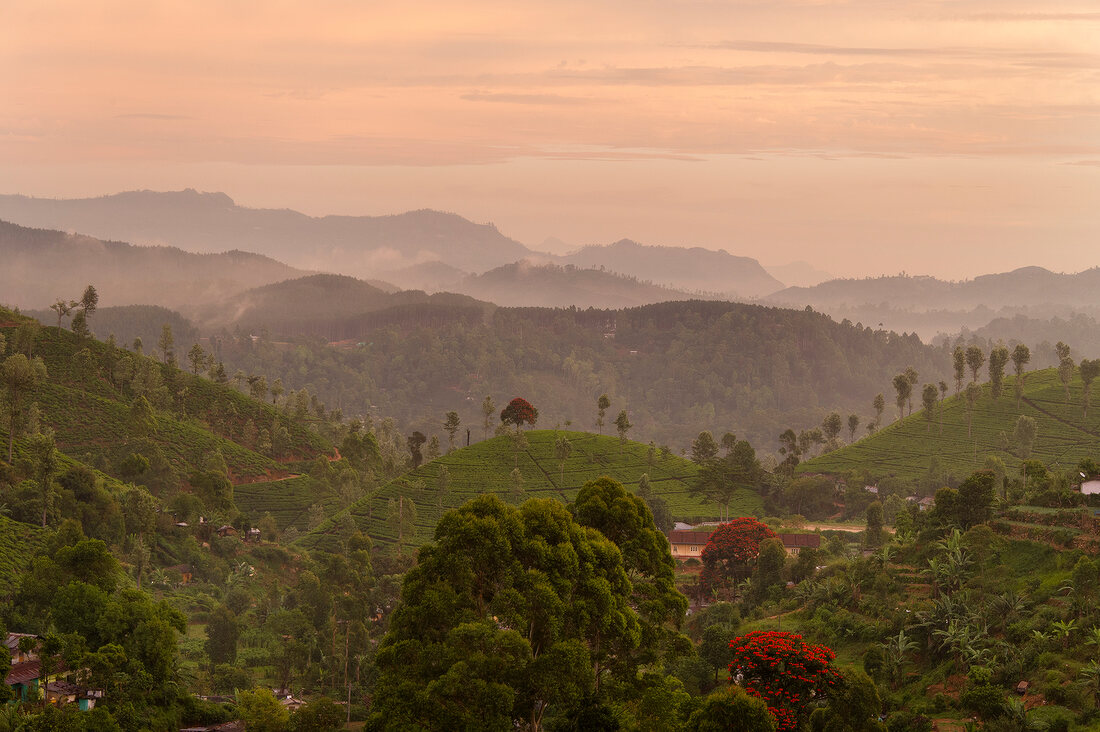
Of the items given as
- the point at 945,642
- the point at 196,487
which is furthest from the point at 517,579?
the point at 196,487

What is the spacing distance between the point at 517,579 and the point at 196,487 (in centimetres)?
7615

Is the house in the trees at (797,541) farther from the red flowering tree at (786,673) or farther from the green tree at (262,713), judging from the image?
the green tree at (262,713)

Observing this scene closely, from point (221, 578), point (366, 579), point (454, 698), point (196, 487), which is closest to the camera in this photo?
point (454, 698)

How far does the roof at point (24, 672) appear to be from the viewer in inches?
1928

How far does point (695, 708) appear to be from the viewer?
40.9 m

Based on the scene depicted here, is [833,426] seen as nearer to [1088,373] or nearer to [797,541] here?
[1088,373]

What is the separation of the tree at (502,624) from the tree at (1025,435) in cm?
10519

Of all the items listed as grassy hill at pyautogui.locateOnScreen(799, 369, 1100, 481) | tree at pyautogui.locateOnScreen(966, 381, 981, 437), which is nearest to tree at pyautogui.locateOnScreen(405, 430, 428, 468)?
grassy hill at pyautogui.locateOnScreen(799, 369, 1100, 481)

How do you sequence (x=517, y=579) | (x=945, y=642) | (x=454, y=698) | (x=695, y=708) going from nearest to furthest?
1. (x=454, y=698)
2. (x=517, y=579)
3. (x=695, y=708)
4. (x=945, y=642)

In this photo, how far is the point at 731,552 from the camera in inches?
3265

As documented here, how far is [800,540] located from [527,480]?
32013 millimetres

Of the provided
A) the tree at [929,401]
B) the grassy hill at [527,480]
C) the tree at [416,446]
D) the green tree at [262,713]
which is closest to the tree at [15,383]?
the grassy hill at [527,480]

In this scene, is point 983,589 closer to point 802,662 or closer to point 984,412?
point 802,662

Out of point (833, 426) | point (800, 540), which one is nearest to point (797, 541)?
point (800, 540)
